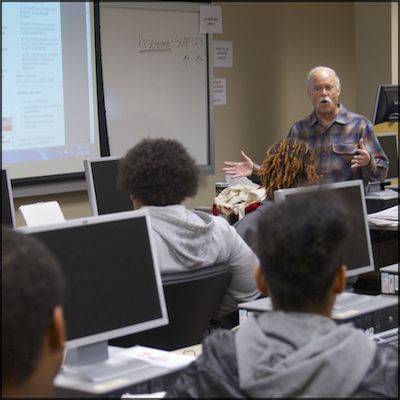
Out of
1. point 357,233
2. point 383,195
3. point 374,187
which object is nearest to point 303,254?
point 357,233

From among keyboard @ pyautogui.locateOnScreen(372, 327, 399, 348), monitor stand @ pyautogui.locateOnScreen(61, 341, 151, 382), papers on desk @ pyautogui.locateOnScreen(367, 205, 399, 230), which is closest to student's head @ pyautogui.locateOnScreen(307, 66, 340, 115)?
papers on desk @ pyautogui.locateOnScreen(367, 205, 399, 230)

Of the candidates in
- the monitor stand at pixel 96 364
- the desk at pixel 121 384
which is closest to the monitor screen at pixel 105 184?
the monitor stand at pixel 96 364

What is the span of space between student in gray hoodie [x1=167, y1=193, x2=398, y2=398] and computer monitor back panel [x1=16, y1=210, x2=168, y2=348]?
0.46m

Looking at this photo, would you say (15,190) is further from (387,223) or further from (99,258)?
(99,258)

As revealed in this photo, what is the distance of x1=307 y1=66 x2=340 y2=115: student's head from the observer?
464 centimetres

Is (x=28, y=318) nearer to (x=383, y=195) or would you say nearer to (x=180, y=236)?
(x=180, y=236)

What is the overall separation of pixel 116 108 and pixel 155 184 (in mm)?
2939

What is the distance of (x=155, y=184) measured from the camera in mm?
2955

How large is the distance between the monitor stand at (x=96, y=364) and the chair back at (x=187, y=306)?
55 centimetres

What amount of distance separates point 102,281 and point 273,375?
70 cm

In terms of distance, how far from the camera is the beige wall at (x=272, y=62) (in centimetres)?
671

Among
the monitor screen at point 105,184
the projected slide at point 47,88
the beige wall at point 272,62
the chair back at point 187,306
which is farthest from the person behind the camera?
the beige wall at point 272,62

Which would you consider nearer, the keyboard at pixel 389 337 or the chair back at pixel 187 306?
the keyboard at pixel 389 337

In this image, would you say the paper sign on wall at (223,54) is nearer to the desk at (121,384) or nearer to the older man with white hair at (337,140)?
the older man with white hair at (337,140)
